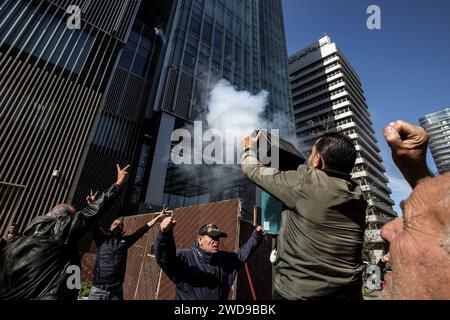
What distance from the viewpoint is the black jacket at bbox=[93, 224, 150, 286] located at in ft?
12.8

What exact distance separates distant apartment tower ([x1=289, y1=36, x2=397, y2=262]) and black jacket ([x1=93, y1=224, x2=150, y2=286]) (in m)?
51.7

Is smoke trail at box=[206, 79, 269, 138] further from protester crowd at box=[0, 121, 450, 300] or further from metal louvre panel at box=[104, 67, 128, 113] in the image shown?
protester crowd at box=[0, 121, 450, 300]

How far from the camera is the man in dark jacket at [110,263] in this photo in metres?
3.83

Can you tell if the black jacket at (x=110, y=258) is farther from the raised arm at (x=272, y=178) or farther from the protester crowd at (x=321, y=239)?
the raised arm at (x=272, y=178)

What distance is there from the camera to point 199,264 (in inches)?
104

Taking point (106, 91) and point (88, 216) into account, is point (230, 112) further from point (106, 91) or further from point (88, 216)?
point (88, 216)

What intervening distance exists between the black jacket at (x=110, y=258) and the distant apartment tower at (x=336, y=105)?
51695mm

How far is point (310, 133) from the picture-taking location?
189 ft

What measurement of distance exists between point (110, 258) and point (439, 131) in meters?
113

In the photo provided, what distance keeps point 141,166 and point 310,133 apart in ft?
169

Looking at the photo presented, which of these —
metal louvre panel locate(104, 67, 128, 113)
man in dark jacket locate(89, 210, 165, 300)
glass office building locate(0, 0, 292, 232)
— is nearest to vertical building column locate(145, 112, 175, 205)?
glass office building locate(0, 0, 292, 232)

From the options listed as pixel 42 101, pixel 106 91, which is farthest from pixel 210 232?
pixel 106 91
